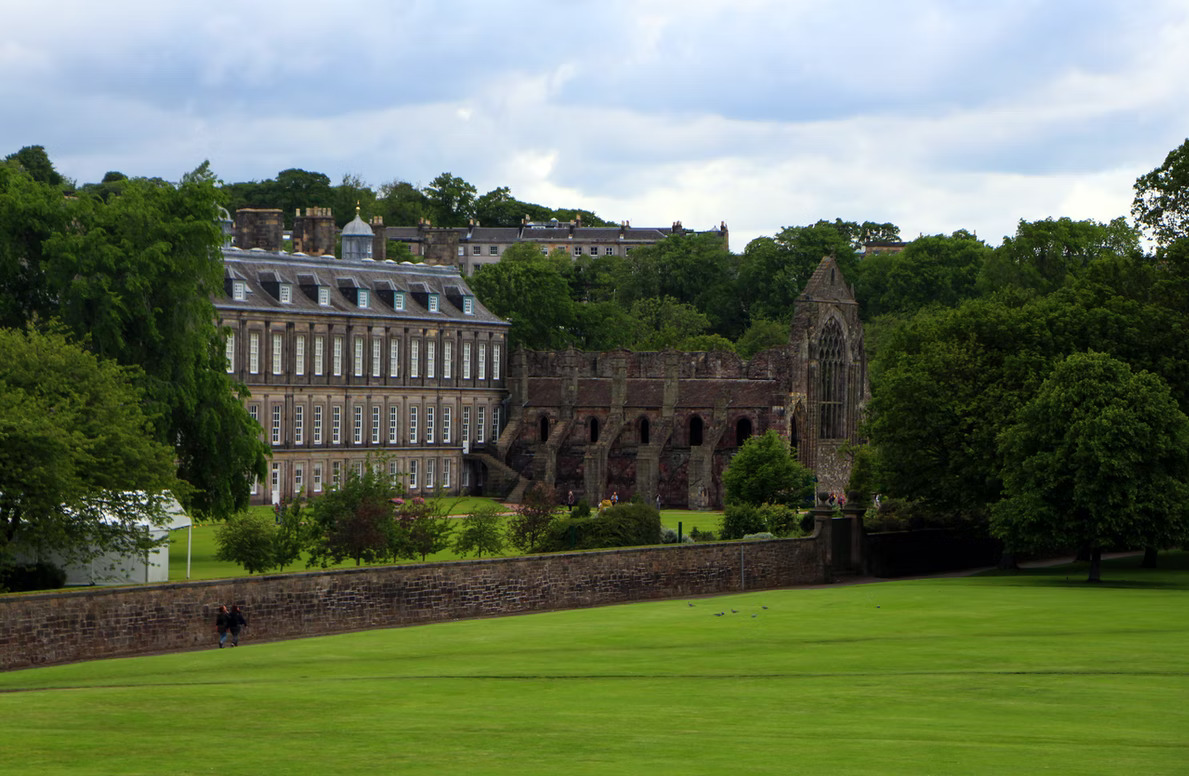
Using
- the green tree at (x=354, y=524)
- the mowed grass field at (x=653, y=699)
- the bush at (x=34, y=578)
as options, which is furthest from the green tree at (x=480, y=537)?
the bush at (x=34, y=578)

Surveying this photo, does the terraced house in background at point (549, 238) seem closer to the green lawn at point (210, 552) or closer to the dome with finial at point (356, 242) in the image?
the dome with finial at point (356, 242)

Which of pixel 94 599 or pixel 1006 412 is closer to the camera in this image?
pixel 94 599

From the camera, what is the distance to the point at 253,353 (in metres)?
80.1

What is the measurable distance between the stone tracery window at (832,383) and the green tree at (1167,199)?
102 feet

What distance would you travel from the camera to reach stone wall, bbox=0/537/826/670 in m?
32.5

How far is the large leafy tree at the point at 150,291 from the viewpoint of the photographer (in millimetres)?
50875

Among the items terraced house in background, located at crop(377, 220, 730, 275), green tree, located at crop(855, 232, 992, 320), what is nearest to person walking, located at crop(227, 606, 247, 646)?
green tree, located at crop(855, 232, 992, 320)

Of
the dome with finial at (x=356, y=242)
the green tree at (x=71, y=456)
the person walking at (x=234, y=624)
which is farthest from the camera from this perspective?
the dome with finial at (x=356, y=242)

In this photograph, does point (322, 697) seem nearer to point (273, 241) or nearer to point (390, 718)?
point (390, 718)

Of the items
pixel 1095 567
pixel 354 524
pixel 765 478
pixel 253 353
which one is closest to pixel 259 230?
pixel 253 353

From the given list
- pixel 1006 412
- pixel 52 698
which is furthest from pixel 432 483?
pixel 52 698

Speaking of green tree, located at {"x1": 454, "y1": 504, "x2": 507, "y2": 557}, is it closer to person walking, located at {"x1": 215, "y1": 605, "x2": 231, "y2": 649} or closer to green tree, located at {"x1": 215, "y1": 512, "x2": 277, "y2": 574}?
green tree, located at {"x1": 215, "y1": 512, "x2": 277, "y2": 574}

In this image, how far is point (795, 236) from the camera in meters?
134

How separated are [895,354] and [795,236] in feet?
249
